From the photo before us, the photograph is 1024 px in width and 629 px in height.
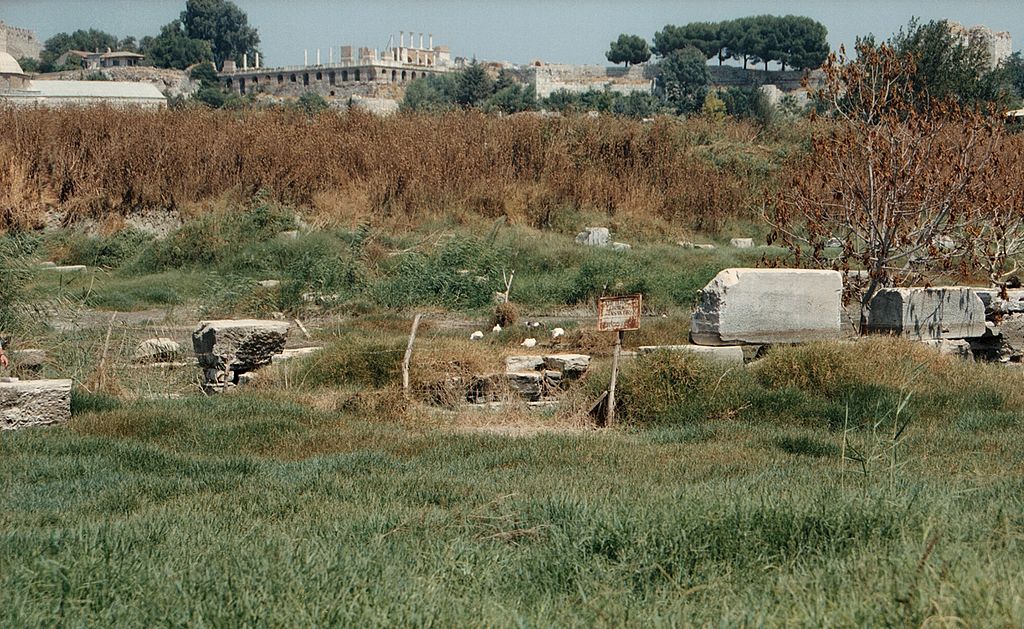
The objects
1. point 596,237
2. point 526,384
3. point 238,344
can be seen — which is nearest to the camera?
point 526,384

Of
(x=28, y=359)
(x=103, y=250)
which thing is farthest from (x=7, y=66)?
(x=28, y=359)

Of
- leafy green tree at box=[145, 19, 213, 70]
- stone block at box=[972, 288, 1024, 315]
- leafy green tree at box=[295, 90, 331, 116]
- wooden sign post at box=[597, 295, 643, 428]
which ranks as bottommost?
stone block at box=[972, 288, 1024, 315]

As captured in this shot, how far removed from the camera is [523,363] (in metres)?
10.4

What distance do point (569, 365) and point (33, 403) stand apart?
4.63 m

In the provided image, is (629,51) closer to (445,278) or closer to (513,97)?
(513,97)

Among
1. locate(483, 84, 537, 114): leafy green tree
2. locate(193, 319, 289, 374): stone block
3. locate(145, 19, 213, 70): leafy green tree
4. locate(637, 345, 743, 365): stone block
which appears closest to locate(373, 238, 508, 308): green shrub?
locate(193, 319, 289, 374): stone block

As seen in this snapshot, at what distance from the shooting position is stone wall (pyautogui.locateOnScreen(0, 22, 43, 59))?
11925 cm

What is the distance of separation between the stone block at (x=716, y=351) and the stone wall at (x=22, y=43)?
12198 centimetres

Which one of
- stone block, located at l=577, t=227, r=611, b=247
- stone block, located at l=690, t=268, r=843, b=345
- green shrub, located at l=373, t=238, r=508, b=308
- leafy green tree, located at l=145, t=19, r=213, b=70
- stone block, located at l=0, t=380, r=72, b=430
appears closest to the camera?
stone block, located at l=0, t=380, r=72, b=430

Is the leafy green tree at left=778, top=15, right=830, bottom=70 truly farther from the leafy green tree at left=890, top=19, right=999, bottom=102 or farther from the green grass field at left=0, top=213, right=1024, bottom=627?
the green grass field at left=0, top=213, right=1024, bottom=627

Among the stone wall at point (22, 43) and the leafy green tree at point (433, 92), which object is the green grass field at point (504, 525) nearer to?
the leafy green tree at point (433, 92)

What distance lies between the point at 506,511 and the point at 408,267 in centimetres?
1133

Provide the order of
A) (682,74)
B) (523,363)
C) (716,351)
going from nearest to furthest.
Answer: (523,363), (716,351), (682,74)

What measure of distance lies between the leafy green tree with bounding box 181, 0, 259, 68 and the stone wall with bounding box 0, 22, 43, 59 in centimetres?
1795
